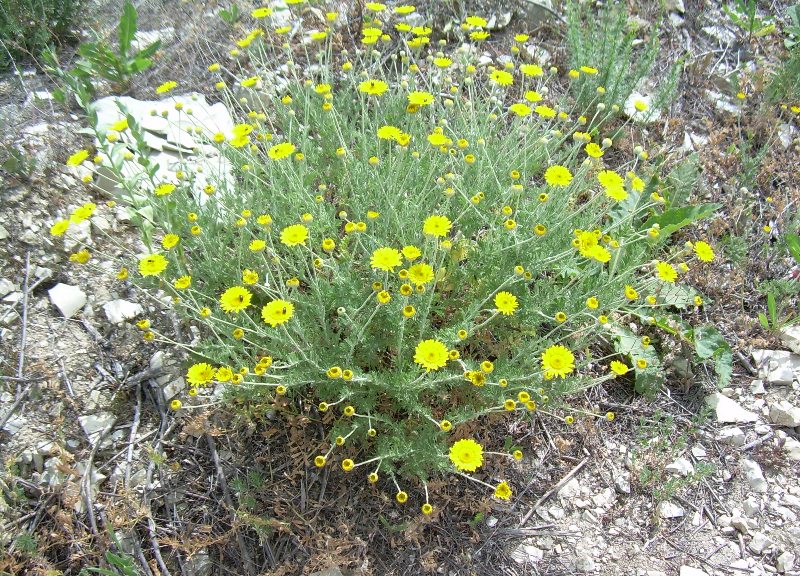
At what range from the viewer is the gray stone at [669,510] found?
2727mm

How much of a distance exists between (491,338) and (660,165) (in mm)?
1905

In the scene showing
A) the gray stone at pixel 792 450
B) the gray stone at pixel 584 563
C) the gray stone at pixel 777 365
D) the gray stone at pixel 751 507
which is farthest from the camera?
the gray stone at pixel 777 365

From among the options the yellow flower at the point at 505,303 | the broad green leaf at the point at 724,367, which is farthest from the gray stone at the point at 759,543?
the yellow flower at the point at 505,303

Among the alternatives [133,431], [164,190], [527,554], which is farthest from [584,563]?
[164,190]

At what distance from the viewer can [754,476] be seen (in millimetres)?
Answer: 2852

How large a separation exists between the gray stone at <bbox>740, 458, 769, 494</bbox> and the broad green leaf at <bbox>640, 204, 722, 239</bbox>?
49.7 inches

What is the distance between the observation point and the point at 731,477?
288 cm

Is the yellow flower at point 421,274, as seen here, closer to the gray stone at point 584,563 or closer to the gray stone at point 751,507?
the gray stone at point 584,563

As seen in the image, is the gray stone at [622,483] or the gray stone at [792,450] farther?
the gray stone at [792,450]

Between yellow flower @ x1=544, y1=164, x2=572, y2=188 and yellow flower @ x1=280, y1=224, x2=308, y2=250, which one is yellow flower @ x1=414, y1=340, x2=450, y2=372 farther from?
yellow flower @ x1=544, y1=164, x2=572, y2=188

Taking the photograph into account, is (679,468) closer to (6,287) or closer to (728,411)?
(728,411)

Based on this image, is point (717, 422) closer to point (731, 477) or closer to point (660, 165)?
point (731, 477)

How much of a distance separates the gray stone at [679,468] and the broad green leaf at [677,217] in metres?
1.23

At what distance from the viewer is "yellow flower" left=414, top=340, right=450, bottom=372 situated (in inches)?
85.0
